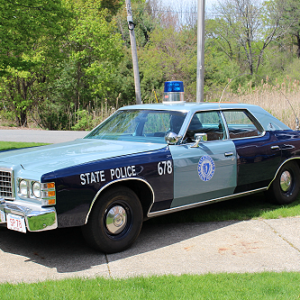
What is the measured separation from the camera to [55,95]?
26.3 m

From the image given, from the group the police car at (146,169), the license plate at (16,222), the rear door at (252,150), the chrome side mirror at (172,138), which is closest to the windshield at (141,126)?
the police car at (146,169)

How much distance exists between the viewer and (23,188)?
3.81 metres

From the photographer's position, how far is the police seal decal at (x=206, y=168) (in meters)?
4.78

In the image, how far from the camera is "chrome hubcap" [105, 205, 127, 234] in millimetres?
4062

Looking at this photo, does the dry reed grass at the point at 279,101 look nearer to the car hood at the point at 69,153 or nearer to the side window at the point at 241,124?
the side window at the point at 241,124

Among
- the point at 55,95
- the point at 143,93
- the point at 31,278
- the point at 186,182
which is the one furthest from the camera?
the point at 143,93

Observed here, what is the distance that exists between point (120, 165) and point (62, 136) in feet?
38.8

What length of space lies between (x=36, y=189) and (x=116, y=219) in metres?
0.88

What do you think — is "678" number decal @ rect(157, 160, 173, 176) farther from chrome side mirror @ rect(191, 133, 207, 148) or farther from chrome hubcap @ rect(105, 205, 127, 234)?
chrome hubcap @ rect(105, 205, 127, 234)

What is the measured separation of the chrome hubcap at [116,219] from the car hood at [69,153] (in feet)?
1.77

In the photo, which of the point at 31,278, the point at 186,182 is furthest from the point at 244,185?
the point at 31,278

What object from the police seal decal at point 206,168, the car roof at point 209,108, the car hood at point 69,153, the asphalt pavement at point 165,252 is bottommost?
the asphalt pavement at point 165,252

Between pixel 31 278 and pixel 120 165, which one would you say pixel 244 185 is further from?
pixel 31 278

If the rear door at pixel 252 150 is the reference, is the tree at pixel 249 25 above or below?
above
